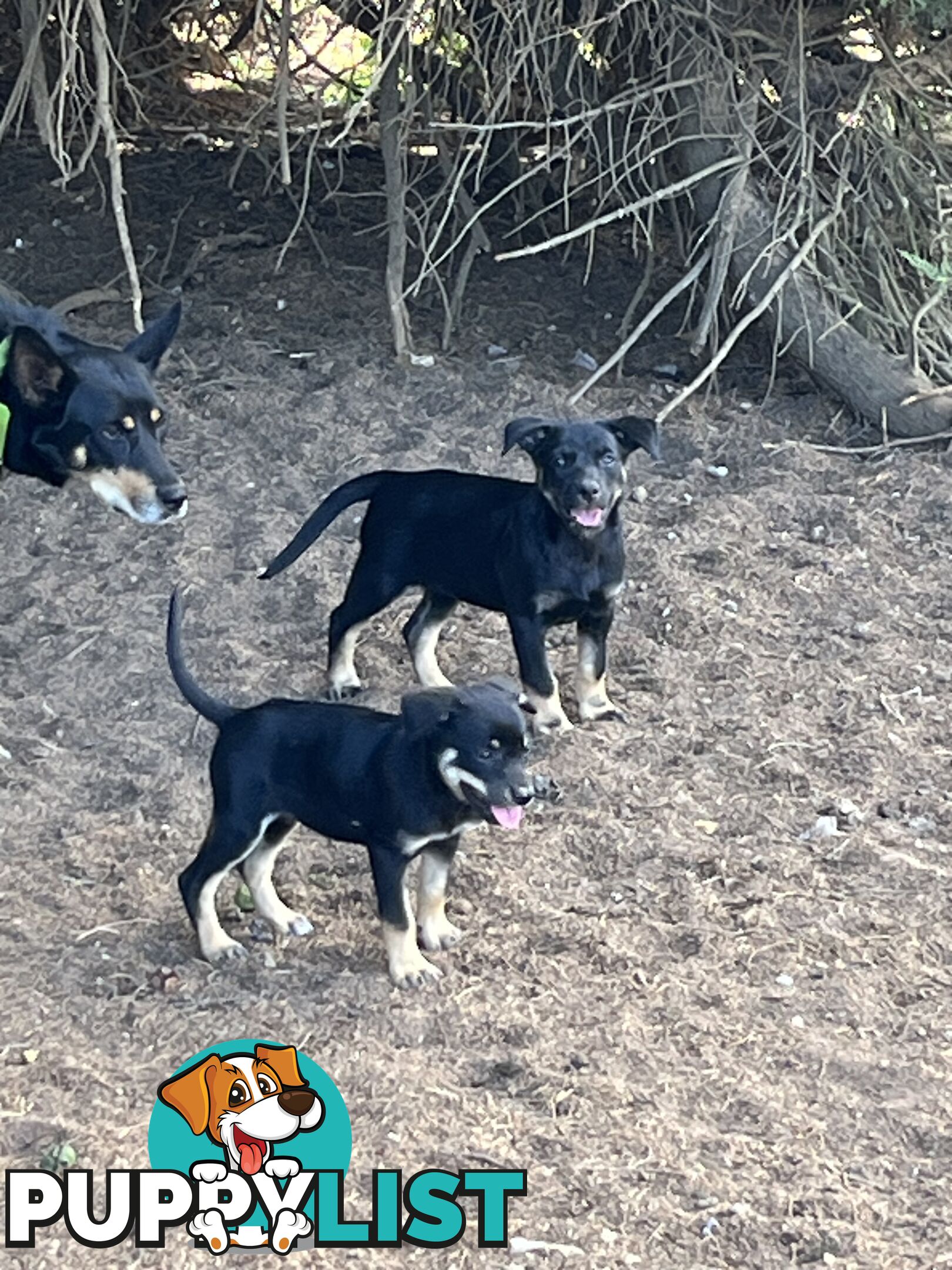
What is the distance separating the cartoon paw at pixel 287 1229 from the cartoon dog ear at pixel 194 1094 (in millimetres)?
234

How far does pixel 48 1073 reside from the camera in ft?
13.5

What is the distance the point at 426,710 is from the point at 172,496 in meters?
1.29

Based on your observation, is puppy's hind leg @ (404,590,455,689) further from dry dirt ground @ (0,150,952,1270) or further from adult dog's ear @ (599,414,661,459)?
adult dog's ear @ (599,414,661,459)

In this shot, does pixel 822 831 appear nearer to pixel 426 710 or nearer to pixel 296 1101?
pixel 426 710

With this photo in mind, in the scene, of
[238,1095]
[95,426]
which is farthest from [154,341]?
[238,1095]

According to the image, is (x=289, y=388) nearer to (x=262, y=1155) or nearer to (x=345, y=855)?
(x=345, y=855)

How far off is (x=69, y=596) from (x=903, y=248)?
4192 mm

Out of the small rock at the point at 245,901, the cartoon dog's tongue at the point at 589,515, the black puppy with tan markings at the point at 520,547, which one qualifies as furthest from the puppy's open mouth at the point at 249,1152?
the cartoon dog's tongue at the point at 589,515

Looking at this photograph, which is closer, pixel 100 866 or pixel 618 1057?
pixel 618 1057

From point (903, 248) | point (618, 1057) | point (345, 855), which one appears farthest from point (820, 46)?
point (618, 1057)

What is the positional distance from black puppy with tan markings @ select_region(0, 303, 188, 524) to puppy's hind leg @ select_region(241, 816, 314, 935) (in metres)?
1.08

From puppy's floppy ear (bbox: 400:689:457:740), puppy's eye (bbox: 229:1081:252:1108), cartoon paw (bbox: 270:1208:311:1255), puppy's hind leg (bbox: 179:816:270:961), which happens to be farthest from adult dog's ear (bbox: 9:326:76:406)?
cartoon paw (bbox: 270:1208:311:1255)

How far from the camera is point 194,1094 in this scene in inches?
146

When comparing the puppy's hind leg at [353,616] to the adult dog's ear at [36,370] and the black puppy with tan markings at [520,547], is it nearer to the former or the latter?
the black puppy with tan markings at [520,547]
